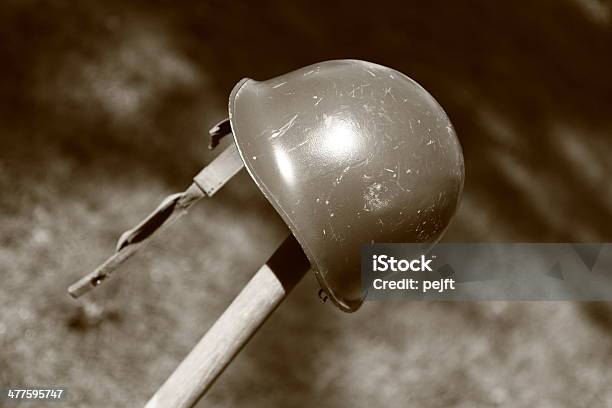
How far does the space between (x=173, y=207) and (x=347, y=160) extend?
10.4 inches

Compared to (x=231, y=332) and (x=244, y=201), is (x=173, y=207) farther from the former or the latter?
(x=244, y=201)

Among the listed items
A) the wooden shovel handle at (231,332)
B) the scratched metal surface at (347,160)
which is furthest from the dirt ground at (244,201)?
the scratched metal surface at (347,160)

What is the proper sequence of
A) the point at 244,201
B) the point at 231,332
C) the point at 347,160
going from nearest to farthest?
1. the point at 347,160
2. the point at 231,332
3. the point at 244,201

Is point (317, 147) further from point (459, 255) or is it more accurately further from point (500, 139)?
point (500, 139)

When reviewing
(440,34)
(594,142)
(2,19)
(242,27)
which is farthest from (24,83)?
(594,142)

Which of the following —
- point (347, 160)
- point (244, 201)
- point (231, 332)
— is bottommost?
point (244, 201)

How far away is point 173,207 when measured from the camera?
976 mm

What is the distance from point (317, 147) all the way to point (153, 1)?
2.94 feet

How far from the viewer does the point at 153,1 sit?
63.1 inches

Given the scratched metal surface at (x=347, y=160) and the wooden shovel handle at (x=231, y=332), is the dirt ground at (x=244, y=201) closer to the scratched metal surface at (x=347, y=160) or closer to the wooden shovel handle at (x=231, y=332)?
the wooden shovel handle at (x=231, y=332)

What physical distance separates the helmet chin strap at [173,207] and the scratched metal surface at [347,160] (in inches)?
2.5

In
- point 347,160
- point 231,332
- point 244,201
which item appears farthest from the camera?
point 244,201

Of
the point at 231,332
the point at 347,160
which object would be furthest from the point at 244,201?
the point at 347,160

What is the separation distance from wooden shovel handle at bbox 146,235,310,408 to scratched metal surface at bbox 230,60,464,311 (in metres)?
0.11
